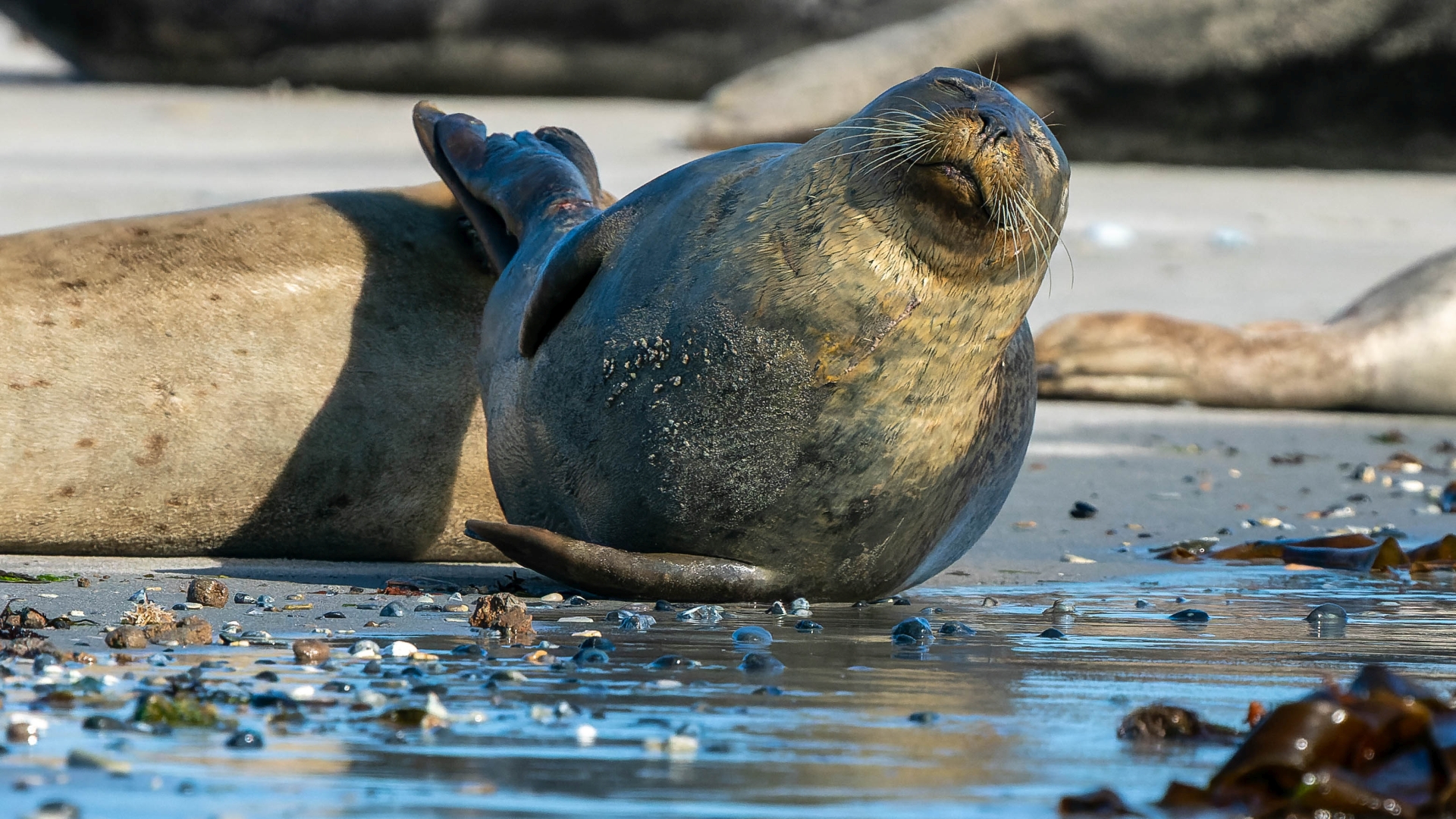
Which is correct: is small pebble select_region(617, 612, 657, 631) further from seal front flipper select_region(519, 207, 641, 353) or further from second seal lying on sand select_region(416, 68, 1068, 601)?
seal front flipper select_region(519, 207, 641, 353)

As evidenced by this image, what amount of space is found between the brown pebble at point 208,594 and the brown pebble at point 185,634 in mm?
358

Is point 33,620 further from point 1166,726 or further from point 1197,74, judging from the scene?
point 1197,74

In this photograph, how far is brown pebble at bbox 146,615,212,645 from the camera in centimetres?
317

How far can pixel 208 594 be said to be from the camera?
3650 millimetres

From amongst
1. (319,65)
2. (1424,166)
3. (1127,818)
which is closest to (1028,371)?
(1127,818)

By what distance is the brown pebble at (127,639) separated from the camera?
308 cm

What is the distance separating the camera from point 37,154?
11922 mm

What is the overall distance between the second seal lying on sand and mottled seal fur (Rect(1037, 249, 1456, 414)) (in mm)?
3679

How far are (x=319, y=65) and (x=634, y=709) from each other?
46.0ft

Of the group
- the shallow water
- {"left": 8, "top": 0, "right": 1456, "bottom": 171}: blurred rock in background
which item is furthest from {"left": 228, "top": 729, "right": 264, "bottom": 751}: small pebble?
{"left": 8, "top": 0, "right": 1456, "bottom": 171}: blurred rock in background

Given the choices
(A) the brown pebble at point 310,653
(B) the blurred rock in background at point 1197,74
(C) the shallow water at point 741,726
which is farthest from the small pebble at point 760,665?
(B) the blurred rock in background at point 1197,74

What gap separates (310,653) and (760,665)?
692 mm

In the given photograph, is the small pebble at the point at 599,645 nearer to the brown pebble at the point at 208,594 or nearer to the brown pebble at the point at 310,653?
the brown pebble at the point at 310,653

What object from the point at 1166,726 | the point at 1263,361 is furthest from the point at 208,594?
the point at 1263,361
